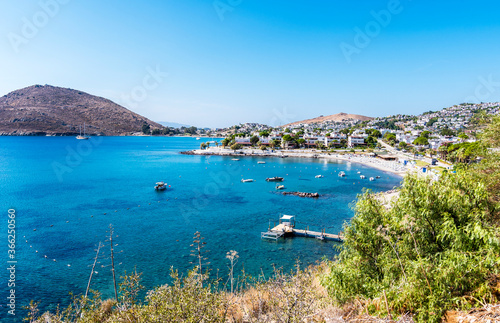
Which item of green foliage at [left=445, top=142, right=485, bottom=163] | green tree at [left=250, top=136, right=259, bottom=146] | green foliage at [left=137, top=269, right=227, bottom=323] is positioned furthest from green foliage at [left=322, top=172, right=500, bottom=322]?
green tree at [left=250, top=136, right=259, bottom=146]

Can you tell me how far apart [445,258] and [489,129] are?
926cm

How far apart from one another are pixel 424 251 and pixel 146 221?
2984 centimetres

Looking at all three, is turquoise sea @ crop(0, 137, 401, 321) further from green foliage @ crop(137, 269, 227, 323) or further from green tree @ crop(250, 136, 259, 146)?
green tree @ crop(250, 136, 259, 146)

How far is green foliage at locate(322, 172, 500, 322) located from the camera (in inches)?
278

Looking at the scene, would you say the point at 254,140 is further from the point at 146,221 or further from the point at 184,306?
the point at 184,306

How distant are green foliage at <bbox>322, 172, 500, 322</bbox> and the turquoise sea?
11284 mm

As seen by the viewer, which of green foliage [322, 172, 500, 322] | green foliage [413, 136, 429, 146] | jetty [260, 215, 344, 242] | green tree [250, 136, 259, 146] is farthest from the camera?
green tree [250, 136, 259, 146]

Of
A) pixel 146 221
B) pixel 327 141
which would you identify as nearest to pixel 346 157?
pixel 327 141

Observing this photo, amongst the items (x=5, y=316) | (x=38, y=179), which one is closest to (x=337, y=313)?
(x=5, y=316)

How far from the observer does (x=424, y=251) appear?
9234 mm

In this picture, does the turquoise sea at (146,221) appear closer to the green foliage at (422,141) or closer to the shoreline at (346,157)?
the shoreline at (346,157)

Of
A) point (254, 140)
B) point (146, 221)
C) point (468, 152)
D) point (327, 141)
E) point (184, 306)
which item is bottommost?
point (146, 221)

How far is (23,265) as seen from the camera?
71.2 ft

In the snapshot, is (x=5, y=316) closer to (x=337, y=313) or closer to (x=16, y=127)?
(x=337, y=313)
